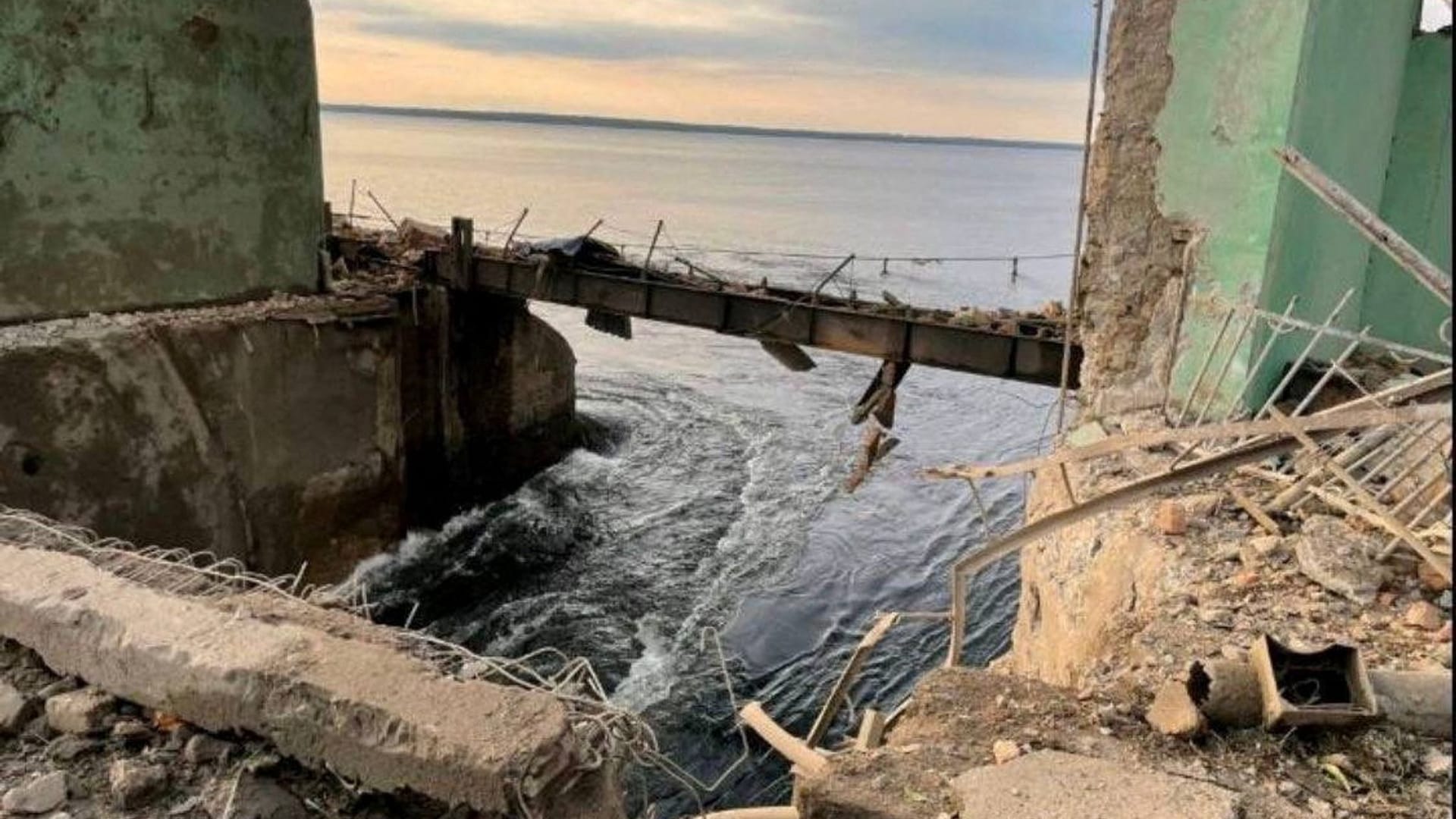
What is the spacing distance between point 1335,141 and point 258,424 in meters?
9.96

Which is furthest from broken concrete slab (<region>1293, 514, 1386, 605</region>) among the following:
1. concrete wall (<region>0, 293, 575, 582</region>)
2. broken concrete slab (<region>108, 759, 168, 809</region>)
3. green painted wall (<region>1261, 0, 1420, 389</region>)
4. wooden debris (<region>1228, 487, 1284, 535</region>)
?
concrete wall (<region>0, 293, 575, 582</region>)

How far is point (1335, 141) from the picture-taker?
19.9 feet

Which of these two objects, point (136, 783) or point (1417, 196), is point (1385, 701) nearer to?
point (136, 783)

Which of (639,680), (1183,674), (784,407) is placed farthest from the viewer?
(784,407)

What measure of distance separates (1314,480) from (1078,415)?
191 centimetres

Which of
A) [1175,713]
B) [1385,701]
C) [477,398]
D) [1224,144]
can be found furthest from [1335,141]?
[477,398]

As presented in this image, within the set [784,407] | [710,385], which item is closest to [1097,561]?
[784,407]

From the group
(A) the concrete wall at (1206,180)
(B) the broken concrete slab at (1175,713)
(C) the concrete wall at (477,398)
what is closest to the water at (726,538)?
(C) the concrete wall at (477,398)

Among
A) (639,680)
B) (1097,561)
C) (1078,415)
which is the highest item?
(1078,415)

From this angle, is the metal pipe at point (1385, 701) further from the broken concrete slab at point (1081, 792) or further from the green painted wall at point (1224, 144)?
the green painted wall at point (1224, 144)

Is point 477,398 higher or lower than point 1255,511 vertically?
lower

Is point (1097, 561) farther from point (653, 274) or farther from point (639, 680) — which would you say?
point (653, 274)

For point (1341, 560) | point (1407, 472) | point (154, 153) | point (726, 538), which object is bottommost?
point (726, 538)

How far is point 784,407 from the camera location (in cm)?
2273
